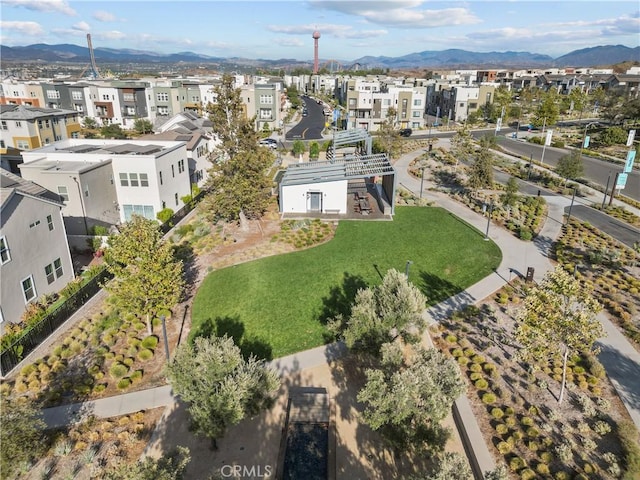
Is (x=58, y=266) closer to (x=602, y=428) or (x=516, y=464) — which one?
(x=516, y=464)

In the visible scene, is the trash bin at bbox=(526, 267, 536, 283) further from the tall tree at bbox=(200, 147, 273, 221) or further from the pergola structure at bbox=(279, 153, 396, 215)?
the tall tree at bbox=(200, 147, 273, 221)

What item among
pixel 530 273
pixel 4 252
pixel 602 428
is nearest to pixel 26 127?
pixel 4 252

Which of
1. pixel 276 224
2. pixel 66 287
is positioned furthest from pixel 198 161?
pixel 66 287

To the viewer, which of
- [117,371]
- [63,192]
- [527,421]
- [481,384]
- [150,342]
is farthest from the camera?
[63,192]

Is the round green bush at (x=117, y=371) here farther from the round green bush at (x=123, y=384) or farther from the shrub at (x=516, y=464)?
the shrub at (x=516, y=464)

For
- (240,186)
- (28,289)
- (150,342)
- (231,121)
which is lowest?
(150,342)

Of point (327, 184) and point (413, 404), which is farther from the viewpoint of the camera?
point (327, 184)

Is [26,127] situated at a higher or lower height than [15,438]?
higher

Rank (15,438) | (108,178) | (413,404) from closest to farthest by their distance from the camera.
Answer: (15,438) < (413,404) < (108,178)
